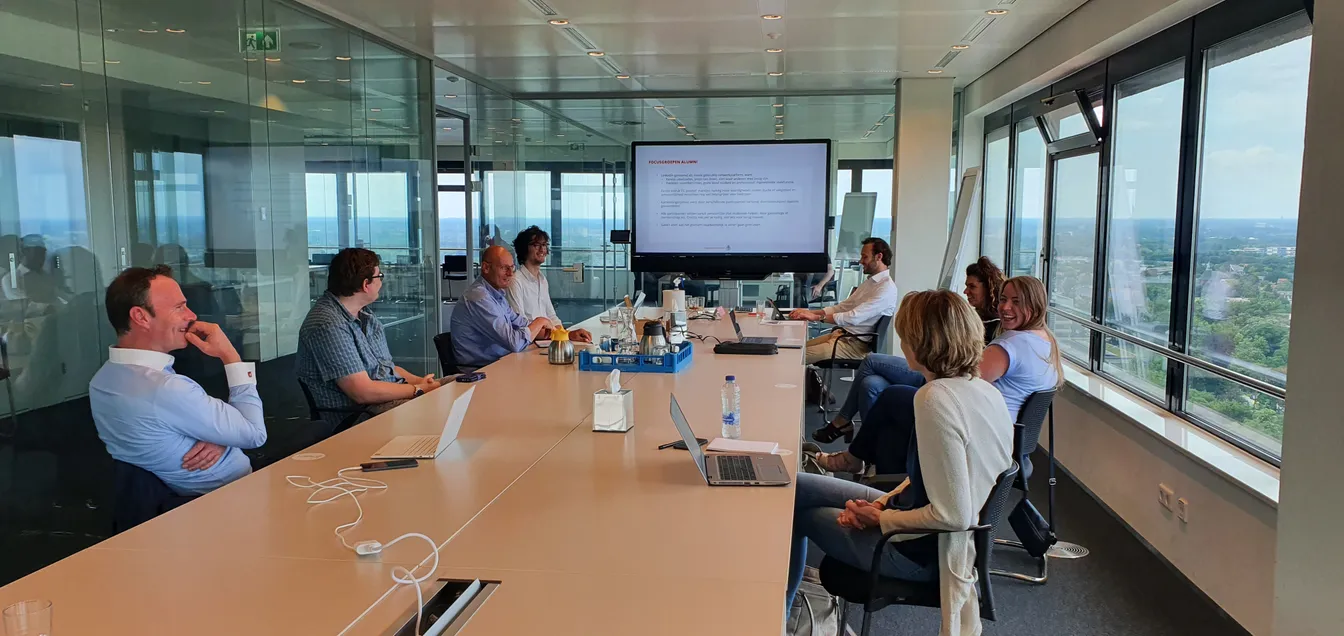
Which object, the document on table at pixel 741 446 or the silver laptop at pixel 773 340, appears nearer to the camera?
the document on table at pixel 741 446

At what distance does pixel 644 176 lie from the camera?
7.23 meters

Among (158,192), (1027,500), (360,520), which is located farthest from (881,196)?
(360,520)

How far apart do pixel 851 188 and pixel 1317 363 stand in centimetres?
728

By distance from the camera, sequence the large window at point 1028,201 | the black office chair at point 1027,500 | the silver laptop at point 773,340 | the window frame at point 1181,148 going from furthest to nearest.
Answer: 1. the large window at point 1028,201
2. the silver laptop at point 773,340
3. the window frame at point 1181,148
4. the black office chair at point 1027,500

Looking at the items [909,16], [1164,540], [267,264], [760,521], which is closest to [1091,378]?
[1164,540]

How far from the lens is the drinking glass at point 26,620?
4.25 feet

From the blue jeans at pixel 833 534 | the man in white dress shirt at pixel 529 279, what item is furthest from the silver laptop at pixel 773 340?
the blue jeans at pixel 833 534

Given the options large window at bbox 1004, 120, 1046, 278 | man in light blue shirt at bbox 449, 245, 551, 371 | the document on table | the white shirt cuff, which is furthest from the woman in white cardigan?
large window at bbox 1004, 120, 1046, 278

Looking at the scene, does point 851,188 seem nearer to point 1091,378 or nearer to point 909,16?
point 909,16

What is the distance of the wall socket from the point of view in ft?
12.5

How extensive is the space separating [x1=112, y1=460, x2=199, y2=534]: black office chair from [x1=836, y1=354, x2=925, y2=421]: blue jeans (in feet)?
11.0

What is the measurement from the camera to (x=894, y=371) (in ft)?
16.9

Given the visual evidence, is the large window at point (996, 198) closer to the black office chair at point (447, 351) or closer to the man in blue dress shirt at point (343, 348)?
the black office chair at point (447, 351)

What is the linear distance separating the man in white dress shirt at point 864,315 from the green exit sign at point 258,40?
12.9ft
